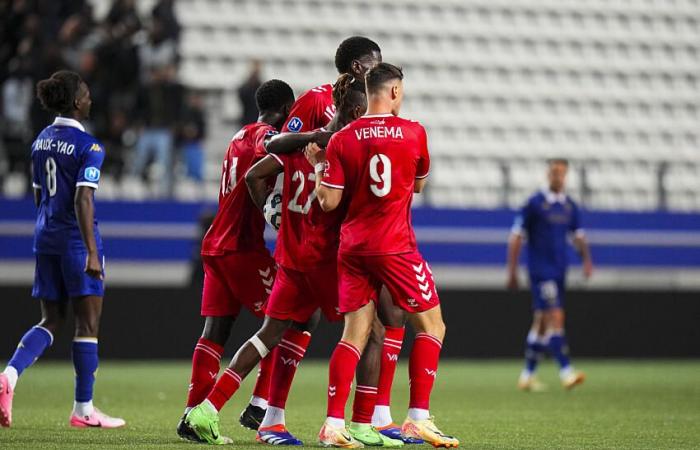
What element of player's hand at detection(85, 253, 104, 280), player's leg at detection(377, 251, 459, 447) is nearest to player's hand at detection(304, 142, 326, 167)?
player's leg at detection(377, 251, 459, 447)

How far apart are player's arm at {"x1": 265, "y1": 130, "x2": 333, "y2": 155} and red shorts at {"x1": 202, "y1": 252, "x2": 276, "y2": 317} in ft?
2.61

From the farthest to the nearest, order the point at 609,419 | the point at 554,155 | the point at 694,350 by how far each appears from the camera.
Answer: the point at 554,155 < the point at 694,350 < the point at 609,419

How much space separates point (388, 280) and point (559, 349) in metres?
6.19

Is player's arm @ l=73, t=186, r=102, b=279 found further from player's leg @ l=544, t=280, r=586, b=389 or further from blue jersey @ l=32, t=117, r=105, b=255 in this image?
player's leg @ l=544, t=280, r=586, b=389

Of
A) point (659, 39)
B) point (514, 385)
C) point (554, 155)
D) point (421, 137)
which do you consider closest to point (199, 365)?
point (421, 137)

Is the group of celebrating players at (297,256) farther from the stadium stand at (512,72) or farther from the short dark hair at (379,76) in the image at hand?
the stadium stand at (512,72)

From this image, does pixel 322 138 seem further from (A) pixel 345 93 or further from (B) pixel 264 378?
(B) pixel 264 378

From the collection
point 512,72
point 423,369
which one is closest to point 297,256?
point 423,369

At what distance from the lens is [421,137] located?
7.02 m

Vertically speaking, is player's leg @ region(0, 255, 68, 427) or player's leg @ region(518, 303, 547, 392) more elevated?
player's leg @ region(0, 255, 68, 427)

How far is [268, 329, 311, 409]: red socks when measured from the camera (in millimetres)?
7402

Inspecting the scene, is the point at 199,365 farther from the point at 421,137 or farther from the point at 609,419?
the point at 609,419

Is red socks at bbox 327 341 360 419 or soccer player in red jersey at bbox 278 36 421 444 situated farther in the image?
soccer player in red jersey at bbox 278 36 421 444

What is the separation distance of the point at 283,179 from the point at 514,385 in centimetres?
625
